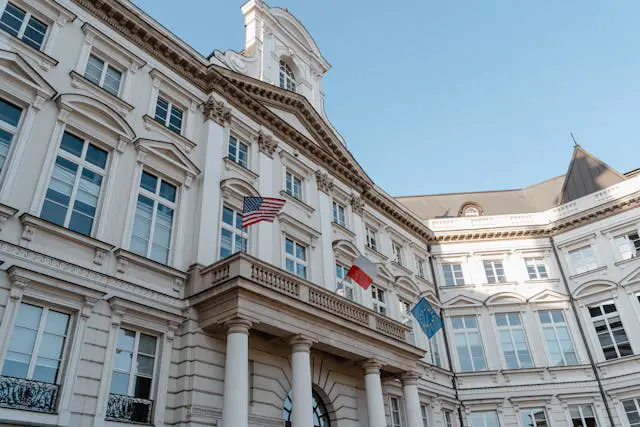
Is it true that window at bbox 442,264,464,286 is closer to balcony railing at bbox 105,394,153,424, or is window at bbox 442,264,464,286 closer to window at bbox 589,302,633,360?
window at bbox 589,302,633,360

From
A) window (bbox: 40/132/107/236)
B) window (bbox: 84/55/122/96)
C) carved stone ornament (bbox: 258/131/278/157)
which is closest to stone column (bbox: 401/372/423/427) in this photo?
carved stone ornament (bbox: 258/131/278/157)

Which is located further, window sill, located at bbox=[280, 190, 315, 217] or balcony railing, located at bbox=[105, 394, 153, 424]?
window sill, located at bbox=[280, 190, 315, 217]

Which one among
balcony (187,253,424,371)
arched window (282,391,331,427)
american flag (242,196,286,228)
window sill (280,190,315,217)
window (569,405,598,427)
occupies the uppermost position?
window sill (280,190,315,217)

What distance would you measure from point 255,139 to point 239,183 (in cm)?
299

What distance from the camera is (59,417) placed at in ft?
36.8

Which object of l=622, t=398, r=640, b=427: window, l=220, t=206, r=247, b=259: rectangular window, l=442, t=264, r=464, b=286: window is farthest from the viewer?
Answer: l=442, t=264, r=464, b=286: window

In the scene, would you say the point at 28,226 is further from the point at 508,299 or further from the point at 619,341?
the point at 619,341

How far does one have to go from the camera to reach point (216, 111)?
18.9 metres

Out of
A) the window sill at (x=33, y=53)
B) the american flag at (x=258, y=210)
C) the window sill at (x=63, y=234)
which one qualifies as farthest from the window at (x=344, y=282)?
the window sill at (x=33, y=53)

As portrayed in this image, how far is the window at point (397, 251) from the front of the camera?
27.7 meters

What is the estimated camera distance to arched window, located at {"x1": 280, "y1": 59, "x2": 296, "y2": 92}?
24861 mm

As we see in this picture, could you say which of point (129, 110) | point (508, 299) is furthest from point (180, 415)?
point (508, 299)

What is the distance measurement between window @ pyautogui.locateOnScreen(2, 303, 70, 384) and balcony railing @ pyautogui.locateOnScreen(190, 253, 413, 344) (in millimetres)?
3721

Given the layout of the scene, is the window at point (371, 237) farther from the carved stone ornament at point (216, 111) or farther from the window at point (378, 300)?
the carved stone ornament at point (216, 111)
